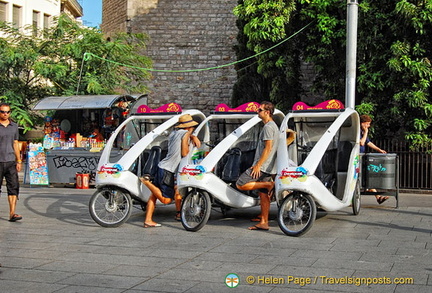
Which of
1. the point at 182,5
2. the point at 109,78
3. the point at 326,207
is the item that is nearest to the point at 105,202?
the point at 326,207

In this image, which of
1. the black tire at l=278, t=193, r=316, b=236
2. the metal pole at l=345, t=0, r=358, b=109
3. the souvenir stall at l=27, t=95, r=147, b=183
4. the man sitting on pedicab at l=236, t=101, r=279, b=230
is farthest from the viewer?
the souvenir stall at l=27, t=95, r=147, b=183

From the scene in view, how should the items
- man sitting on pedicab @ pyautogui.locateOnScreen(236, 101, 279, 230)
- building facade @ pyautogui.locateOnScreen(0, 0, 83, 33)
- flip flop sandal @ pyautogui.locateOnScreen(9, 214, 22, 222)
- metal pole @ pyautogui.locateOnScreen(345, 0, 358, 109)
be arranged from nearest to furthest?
man sitting on pedicab @ pyautogui.locateOnScreen(236, 101, 279, 230), flip flop sandal @ pyautogui.locateOnScreen(9, 214, 22, 222), metal pole @ pyautogui.locateOnScreen(345, 0, 358, 109), building facade @ pyautogui.locateOnScreen(0, 0, 83, 33)

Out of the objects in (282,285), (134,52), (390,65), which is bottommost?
(282,285)

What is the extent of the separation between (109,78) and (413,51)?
1294 centimetres

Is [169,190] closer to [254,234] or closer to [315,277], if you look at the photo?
[254,234]

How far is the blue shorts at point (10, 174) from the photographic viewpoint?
1043 cm

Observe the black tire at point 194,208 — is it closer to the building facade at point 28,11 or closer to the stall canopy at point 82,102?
the stall canopy at point 82,102

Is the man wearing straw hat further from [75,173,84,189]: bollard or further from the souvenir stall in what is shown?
[75,173,84,189]: bollard

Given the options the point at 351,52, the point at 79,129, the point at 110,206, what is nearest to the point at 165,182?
the point at 110,206

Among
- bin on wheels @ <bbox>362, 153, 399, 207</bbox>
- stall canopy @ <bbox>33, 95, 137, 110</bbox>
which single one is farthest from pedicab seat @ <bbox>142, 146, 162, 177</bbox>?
stall canopy @ <bbox>33, 95, 137, 110</bbox>

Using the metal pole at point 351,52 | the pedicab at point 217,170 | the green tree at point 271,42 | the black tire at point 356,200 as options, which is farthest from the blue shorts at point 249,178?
the green tree at point 271,42

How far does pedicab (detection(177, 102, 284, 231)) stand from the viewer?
9.38 m

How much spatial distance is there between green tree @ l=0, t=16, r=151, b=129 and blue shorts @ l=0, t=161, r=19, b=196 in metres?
13.7

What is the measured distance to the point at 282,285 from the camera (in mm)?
6059
